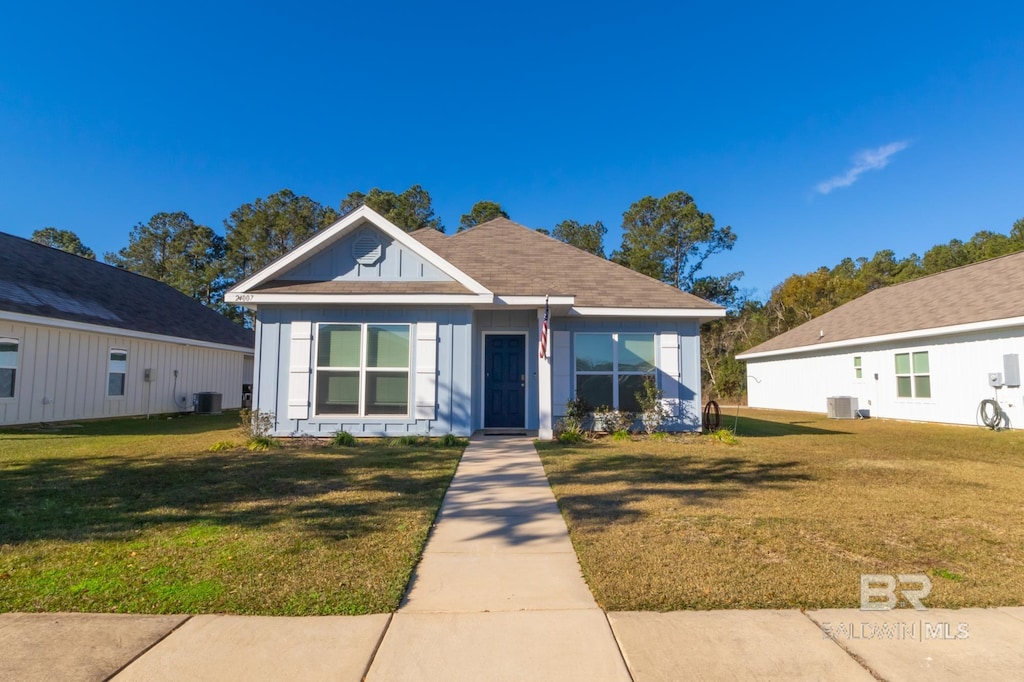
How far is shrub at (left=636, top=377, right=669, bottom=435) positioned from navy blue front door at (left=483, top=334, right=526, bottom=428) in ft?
8.22

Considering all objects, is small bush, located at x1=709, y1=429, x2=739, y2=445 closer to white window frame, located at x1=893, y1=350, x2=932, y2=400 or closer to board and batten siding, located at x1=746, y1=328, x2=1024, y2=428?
board and batten siding, located at x1=746, y1=328, x2=1024, y2=428

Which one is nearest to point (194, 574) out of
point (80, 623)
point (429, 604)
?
point (80, 623)

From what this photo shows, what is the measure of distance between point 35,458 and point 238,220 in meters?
33.6

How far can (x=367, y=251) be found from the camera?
34.3 ft

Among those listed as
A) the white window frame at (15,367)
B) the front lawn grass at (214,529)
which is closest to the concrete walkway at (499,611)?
the front lawn grass at (214,529)

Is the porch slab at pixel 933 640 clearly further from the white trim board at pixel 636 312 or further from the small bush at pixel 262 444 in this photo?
the small bush at pixel 262 444

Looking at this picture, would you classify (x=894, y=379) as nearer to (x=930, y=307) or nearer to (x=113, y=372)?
(x=930, y=307)

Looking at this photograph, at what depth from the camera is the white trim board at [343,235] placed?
1005 centimetres

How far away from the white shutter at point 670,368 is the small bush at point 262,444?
7.55 m

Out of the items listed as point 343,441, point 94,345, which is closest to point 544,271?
point 343,441

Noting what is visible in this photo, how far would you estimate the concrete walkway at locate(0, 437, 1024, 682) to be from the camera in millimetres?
2496

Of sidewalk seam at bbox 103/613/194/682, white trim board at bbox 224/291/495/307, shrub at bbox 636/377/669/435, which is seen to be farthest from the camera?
shrub at bbox 636/377/669/435

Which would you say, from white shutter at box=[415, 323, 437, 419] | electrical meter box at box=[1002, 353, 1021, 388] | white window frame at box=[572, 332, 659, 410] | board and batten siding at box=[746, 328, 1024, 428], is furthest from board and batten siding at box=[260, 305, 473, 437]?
electrical meter box at box=[1002, 353, 1021, 388]

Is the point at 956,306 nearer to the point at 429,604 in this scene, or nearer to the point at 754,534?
the point at 754,534
